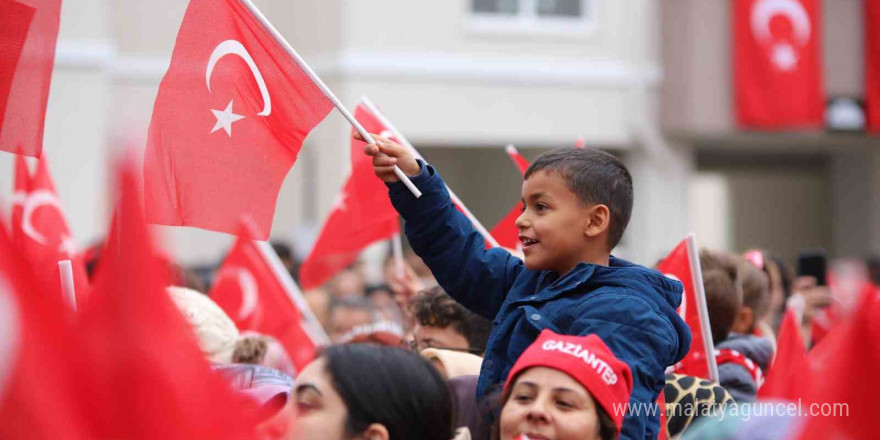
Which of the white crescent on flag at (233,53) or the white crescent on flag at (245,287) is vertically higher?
the white crescent on flag at (233,53)

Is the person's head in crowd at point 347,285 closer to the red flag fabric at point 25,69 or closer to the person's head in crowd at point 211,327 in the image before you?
A: the person's head in crowd at point 211,327

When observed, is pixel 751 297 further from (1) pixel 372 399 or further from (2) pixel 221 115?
(1) pixel 372 399

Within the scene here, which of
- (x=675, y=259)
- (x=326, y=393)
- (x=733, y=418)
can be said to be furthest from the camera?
(x=675, y=259)

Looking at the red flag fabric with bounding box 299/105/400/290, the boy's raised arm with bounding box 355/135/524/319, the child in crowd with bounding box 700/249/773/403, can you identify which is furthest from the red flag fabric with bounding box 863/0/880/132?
the boy's raised arm with bounding box 355/135/524/319

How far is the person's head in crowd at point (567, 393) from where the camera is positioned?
2.80m

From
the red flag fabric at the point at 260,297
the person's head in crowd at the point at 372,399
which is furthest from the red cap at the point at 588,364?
the red flag fabric at the point at 260,297

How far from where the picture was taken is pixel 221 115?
3.94 meters

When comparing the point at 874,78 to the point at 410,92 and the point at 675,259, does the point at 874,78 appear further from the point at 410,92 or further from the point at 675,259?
the point at 675,259

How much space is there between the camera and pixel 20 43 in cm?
379

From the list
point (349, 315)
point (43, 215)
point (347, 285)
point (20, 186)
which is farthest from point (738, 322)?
point (347, 285)

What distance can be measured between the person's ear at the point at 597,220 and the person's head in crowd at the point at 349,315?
390cm

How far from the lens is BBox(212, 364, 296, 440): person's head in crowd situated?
2679 millimetres

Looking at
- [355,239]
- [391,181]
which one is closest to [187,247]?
[355,239]

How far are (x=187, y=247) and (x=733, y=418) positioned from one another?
55.5 ft
